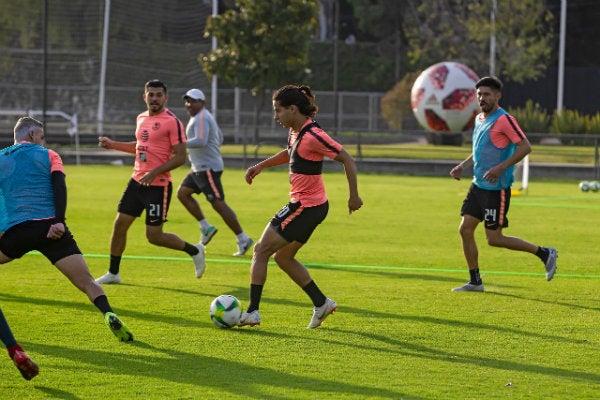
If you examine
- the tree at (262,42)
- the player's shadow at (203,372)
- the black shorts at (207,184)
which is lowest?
the player's shadow at (203,372)

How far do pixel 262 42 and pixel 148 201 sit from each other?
29.4 meters

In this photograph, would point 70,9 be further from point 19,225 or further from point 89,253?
point 19,225

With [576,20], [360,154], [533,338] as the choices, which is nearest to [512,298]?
[533,338]

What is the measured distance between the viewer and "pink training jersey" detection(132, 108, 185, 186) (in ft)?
→ 39.1

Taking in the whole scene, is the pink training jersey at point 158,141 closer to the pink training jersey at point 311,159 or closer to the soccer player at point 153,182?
the soccer player at point 153,182

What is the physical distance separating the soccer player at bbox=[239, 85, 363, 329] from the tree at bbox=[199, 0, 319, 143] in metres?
31.4

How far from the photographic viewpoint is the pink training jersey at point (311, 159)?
29.8ft

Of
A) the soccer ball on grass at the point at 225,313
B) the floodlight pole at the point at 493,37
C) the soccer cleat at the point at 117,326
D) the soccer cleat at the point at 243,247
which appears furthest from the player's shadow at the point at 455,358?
the floodlight pole at the point at 493,37

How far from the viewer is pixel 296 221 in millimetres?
9258

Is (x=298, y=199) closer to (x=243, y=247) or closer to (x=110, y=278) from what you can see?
(x=110, y=278)

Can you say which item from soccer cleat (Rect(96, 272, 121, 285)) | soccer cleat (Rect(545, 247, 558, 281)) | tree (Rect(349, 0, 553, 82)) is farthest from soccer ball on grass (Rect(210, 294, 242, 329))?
tree (Rect(349, 0, 553, 82))

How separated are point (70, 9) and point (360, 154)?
15.2 m

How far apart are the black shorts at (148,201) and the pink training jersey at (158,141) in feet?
0.28

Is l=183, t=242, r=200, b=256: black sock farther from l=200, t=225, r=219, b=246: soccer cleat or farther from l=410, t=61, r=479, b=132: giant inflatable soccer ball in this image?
l=410, t=61, r=479, b=132: giant inflatable soccer ball
